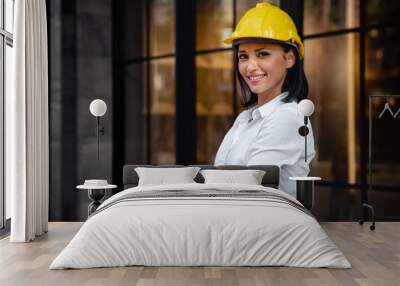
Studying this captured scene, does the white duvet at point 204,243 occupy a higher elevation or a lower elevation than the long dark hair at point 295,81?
lower

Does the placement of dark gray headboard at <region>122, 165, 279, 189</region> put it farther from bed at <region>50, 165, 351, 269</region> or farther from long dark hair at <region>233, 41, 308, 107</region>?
bed at <region>50, 165, 351, 269</region>

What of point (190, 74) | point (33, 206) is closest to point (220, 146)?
point (190, 74)

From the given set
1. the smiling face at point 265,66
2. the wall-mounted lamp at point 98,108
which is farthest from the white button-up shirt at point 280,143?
the wall-mounted lamp at point 98,108

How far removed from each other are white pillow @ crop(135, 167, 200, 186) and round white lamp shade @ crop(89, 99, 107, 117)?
3.05 ft

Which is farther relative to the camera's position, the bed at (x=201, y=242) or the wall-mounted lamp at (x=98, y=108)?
the wall-mounted lamp at (x=98, y=108)

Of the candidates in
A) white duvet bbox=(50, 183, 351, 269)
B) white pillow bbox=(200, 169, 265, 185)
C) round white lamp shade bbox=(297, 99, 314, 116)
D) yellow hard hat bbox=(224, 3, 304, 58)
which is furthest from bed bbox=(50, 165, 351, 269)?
yellow hard hat bbox=(224, 3, 304, 58)

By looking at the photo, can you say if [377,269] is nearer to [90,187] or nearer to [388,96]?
[388,96]

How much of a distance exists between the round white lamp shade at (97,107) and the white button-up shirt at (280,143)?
1.68 meters

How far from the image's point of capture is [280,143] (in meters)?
6.96

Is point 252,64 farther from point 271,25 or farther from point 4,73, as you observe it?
point 4,73

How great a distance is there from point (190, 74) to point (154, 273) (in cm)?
369

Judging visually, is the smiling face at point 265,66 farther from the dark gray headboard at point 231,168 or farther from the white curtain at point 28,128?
the white curtain at point 28,128

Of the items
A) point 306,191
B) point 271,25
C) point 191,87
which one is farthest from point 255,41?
point 306,191

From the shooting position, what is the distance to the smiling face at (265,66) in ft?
22.9
